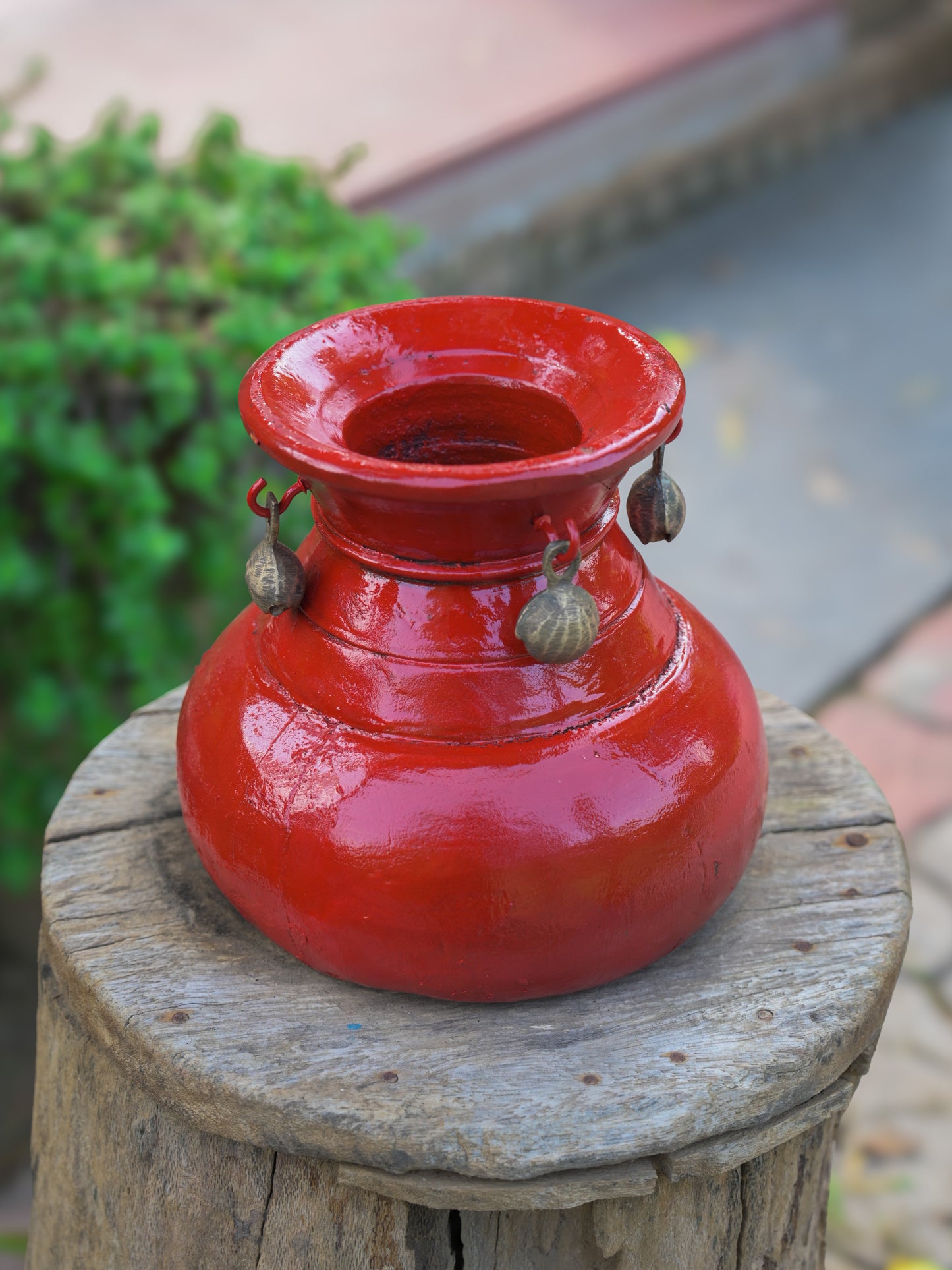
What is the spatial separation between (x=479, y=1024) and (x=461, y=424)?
605mm

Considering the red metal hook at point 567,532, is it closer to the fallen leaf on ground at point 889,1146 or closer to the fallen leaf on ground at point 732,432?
the fallen leaf on ground at point 889,1146

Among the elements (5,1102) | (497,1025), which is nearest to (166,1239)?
(497,1025)

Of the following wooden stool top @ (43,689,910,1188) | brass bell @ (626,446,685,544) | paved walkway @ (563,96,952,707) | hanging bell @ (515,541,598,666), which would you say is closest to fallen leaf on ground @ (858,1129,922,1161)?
paved walkway @ (563,96,952,707)

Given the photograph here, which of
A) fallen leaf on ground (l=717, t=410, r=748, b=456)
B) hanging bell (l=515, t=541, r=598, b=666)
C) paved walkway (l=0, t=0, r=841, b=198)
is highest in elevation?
hanging bell (l=515, t=541, r=598, b=666)

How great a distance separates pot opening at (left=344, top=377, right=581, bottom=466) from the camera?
1.41 meters

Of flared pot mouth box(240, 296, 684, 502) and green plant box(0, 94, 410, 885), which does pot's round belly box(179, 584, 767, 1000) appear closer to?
flared pot mouth box(240, 296, 684, 502)

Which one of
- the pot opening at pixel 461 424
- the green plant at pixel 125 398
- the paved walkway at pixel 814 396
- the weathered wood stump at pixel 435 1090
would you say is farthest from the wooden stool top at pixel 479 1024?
the paved walkway at pixel 814 396

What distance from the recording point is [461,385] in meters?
1.44

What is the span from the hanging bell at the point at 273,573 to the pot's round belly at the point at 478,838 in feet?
0.30

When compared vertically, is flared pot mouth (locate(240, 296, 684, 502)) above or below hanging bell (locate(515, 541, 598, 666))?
above

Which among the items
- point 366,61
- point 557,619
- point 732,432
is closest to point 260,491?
point 557,619

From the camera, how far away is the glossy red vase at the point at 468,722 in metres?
1.25

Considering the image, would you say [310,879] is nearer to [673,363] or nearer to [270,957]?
[270,957]

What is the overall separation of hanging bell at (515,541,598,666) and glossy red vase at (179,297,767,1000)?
4cm
